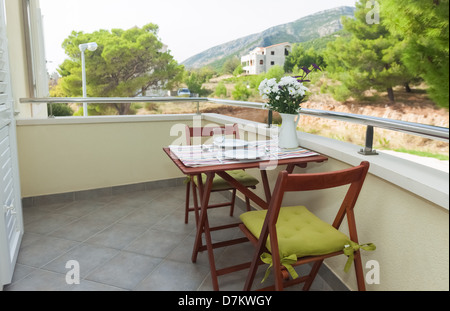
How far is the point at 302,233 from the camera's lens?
1341mm

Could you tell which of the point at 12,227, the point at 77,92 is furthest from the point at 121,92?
the point at 12,227

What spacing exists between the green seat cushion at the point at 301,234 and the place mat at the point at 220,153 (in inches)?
12.4

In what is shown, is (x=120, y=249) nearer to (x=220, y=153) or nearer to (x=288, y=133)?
(x=220, y=153)

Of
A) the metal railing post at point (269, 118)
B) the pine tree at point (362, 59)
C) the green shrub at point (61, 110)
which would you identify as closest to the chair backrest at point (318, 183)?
A: the metal railing post at point (269, 118)

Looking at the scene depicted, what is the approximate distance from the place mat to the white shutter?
Result: 0.96 metres

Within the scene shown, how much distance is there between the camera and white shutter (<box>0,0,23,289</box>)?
1621 millimetres

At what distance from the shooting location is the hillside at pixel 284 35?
9938 millimetres

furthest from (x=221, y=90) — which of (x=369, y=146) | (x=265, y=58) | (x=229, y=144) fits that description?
(x=369, y=146)

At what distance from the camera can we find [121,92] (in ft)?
36.6

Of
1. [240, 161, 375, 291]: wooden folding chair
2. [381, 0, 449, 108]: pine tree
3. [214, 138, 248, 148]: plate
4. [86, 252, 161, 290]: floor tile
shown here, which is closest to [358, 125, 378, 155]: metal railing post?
[240, 161, 375, 291]: wooden folding chair

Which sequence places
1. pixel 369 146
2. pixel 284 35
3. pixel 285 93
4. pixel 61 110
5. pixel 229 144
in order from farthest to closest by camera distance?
pixel 284 35
pixel 61 110
pixel 229 144
pixel 285 93
pixel 369 146

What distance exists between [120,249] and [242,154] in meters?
1.11

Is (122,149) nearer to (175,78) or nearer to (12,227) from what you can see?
(12,227)
